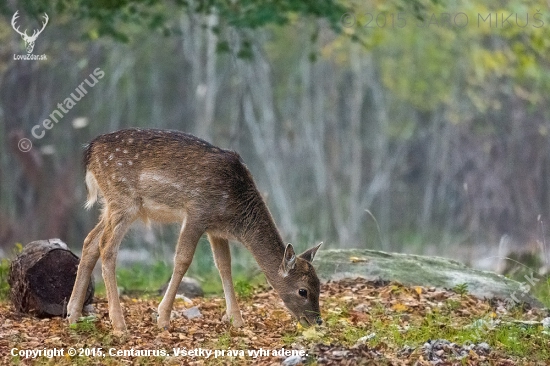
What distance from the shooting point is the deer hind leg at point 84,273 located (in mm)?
8031

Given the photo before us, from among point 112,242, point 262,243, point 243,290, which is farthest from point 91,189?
point 243,290

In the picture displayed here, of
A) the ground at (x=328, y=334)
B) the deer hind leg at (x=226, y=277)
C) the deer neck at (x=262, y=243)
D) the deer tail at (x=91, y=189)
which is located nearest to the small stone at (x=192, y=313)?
the ground at (x=328, y=334)

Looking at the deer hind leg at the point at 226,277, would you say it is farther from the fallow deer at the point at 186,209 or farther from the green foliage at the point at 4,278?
the green foliage at the point at 4,278

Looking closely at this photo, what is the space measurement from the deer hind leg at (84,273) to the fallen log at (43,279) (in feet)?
0.79

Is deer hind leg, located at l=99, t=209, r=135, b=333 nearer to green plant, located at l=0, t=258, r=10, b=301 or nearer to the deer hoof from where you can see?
the deer hoof

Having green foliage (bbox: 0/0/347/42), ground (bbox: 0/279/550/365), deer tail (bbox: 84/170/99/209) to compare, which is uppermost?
green foliage (bbox: 0/0/347/42)

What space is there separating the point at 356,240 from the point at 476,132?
9.50 meters

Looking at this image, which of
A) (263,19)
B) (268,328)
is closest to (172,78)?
(263,19)

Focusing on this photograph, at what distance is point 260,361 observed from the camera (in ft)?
22.1

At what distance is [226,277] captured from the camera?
8352mm

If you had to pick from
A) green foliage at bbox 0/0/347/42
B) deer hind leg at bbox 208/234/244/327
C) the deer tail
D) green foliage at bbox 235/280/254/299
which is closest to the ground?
deer hind leg at bbox 208/234/244/327

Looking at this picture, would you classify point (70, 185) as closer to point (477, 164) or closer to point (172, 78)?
point (477, 164)

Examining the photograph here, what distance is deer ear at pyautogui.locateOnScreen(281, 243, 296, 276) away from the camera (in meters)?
7.85

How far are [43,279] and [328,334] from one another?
2.48 m
